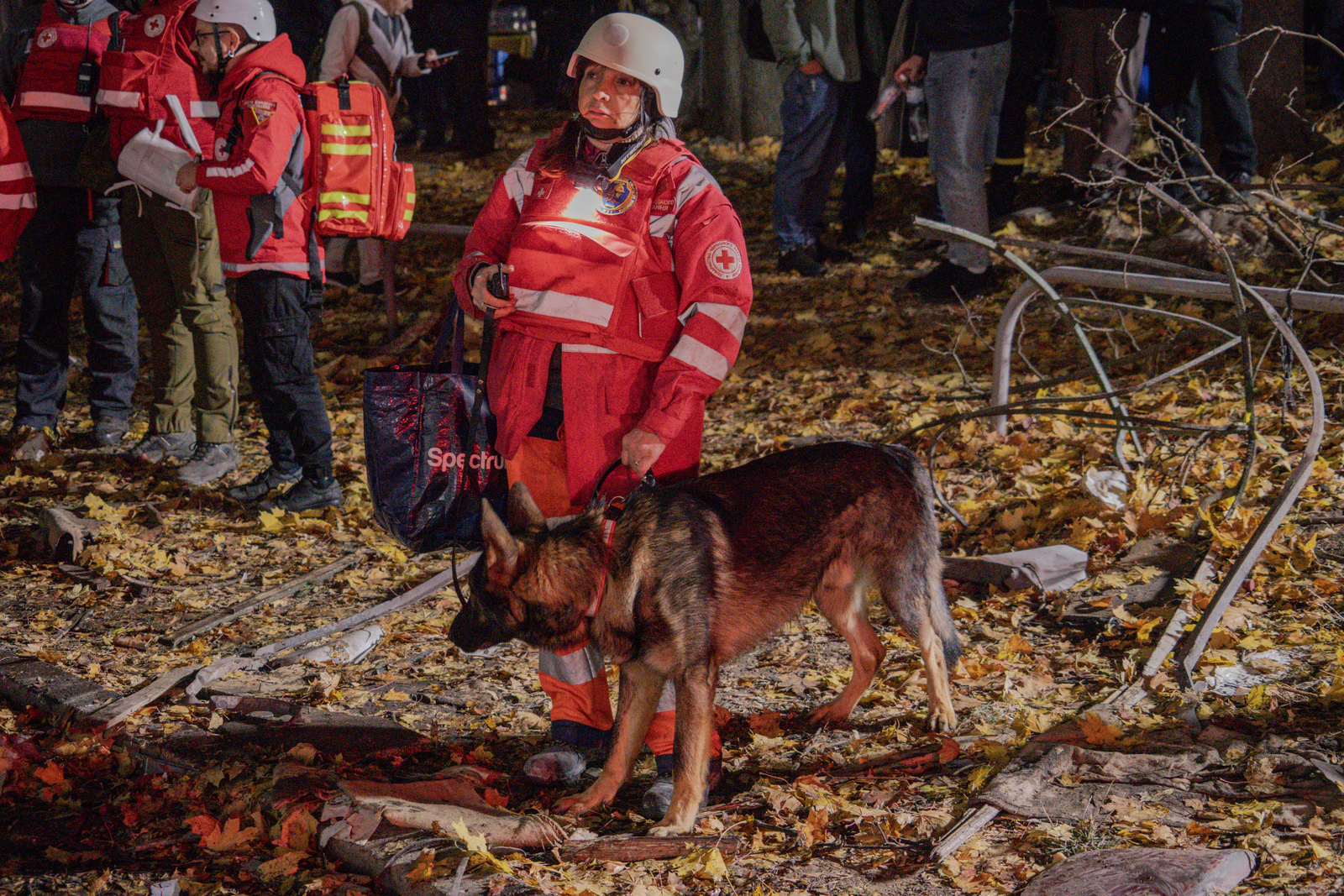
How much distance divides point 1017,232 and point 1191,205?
4.36 ft

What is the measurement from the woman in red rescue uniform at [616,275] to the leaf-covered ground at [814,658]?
0.64 m

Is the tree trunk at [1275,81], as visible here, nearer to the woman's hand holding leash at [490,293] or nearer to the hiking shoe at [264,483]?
the hiking shoe at [264,483]

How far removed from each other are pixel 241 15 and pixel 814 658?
3.80 meters

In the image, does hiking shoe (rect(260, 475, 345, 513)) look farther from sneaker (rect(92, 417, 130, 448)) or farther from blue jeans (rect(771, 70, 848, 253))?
blue jeans (rect(771, 70, 848, 253))

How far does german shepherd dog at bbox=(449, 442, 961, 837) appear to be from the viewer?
3.23 meters

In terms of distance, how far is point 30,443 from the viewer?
7031mm

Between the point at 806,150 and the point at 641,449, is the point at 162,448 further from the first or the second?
the point at 806,150

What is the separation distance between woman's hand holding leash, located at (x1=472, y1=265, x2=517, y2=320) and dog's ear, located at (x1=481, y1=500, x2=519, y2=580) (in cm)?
57

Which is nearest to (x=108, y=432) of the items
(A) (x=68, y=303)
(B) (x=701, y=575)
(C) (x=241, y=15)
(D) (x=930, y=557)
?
(A) (x=68, y=303)

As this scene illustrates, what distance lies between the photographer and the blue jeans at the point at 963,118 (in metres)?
8.15

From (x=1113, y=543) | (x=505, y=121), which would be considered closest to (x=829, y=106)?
(x=1113, y=543)

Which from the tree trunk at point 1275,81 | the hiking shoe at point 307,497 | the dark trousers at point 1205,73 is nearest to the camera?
the hiking shoe at point 307,497

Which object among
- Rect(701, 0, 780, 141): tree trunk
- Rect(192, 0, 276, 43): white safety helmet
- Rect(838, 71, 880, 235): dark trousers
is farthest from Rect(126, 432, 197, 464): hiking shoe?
Rect(701, 0, 780, 141): tree trunk

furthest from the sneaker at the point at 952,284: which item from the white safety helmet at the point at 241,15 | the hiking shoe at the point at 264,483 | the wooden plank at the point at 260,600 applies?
the white safety helmet at the point at 241,15
